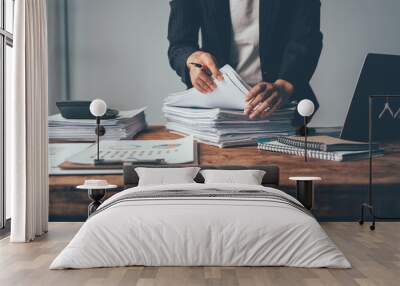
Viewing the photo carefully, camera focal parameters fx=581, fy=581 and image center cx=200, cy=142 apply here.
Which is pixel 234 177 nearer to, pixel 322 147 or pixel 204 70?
pixel 322 147

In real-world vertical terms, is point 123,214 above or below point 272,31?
below

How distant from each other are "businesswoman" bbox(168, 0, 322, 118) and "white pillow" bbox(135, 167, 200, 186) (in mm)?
1232

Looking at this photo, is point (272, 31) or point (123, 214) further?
point (272, 31)

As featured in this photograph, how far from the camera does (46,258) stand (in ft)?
16.4

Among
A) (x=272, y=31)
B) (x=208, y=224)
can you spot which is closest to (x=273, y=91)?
(x=272, y=31)

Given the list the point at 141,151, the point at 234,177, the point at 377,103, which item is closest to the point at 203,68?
the point at 141,151

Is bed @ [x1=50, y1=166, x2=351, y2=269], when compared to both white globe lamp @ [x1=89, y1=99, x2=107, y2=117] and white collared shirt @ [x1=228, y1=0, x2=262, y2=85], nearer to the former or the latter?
white globe lamp @ [x1=89, y1=99, x2=107, y2=117]

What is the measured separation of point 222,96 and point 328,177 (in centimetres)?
170

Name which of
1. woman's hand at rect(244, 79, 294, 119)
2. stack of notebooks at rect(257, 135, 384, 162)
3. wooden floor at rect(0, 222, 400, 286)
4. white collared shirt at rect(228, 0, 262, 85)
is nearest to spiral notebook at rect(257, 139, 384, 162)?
stack of notebooks at rect(257, 135, 384, 162)

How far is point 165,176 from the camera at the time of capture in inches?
267

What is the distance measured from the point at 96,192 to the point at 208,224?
2569mm

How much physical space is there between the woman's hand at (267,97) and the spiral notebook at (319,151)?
377 mm

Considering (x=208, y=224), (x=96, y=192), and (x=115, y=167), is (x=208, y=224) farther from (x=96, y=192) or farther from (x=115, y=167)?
(x=115, y=167)

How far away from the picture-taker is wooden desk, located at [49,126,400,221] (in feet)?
24.2
